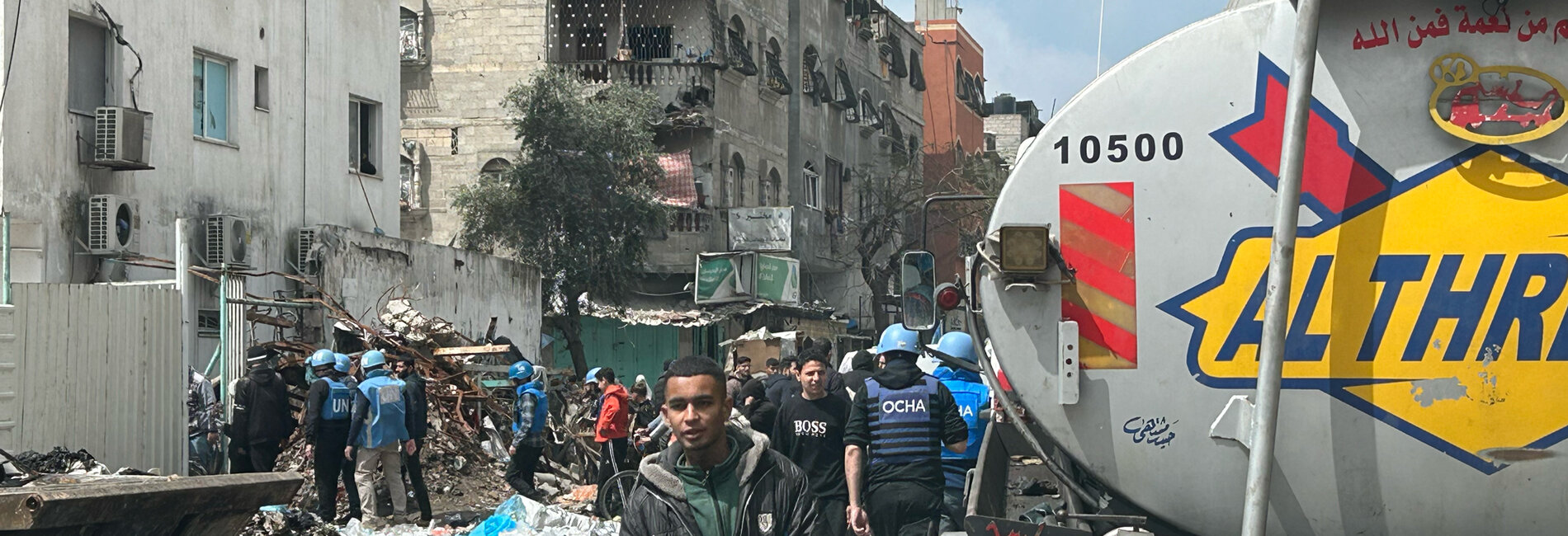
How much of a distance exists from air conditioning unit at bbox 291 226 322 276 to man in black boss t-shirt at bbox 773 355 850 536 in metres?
14.2

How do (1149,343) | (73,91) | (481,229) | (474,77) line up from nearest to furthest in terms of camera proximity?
(1149,343) → (73,91) → (481,229) → (474,77)

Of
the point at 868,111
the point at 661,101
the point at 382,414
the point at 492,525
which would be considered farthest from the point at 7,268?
the point at 868,111

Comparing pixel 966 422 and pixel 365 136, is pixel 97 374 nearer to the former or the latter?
pixel 966 422

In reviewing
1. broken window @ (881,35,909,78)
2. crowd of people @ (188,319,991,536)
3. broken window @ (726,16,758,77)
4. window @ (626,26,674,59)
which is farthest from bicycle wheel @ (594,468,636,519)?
broken window @ (881,35,909,78)

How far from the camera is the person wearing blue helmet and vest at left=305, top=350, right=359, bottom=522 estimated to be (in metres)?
14.0

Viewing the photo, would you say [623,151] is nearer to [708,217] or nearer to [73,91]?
[708,217]

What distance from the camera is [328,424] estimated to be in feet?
46.2

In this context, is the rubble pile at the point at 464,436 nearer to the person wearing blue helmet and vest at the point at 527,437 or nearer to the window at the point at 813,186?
the person wearing blue helmet and vest at the point at 527,437

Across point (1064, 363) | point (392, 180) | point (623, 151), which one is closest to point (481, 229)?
point (623, 151)

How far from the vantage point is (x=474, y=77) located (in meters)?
34.3

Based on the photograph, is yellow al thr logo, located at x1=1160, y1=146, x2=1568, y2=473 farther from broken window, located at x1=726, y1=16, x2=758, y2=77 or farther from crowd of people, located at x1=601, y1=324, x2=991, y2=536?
broken window, located at x1=726, y1=16, x2=758, y2=77

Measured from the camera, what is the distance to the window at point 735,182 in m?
36.0

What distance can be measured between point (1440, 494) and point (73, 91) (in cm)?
1678

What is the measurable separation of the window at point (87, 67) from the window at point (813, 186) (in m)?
23.6
